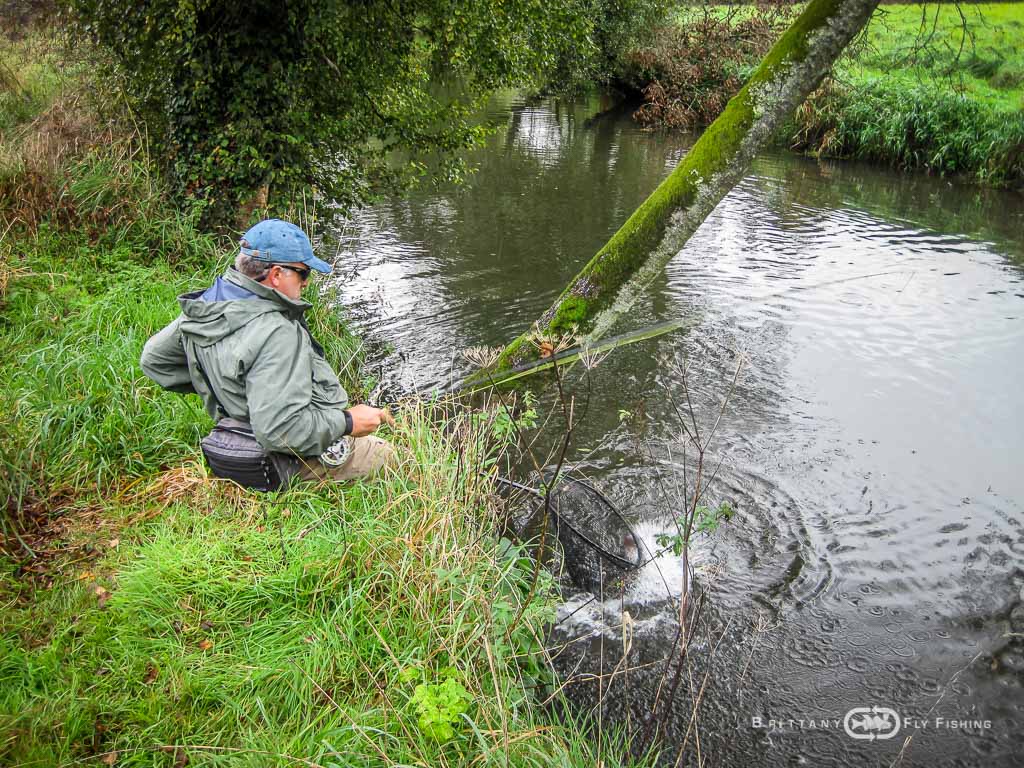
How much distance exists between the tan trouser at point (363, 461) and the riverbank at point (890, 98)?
36.8 ft

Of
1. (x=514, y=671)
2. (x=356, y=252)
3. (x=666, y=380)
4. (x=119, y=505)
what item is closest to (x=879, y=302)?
(x=666, y=380)

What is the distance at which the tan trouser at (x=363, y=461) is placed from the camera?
4.12 metres

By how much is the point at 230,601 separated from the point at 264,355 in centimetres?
116

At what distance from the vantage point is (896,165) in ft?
54.2

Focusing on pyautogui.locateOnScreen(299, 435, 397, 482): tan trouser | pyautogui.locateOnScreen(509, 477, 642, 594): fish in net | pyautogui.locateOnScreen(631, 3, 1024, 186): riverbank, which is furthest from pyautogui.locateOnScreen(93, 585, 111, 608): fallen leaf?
pyautogui.locateOnScreen(631, 3, 1024, 186): riverbank

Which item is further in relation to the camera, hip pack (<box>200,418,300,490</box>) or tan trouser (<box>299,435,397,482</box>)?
tan trouser (<box>299,435,397,482</box>)

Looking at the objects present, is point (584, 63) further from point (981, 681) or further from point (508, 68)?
point (981, 681)

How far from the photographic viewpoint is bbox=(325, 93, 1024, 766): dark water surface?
13.1 ft

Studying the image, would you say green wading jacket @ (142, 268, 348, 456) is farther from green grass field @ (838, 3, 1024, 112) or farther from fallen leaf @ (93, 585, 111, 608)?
green grass field @ (838, 3, 1024, 112)

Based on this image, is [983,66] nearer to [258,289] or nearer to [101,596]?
[258,289]

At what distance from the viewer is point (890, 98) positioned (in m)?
16.5

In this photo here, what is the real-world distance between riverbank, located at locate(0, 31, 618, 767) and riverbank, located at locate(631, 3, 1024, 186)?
11726mm

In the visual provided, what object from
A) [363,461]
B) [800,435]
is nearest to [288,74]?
[363,461]

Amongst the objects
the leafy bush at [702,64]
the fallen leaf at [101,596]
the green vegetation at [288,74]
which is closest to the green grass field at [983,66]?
the leafy bush at [702,64]
